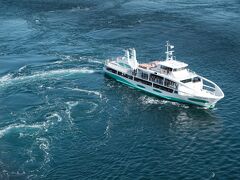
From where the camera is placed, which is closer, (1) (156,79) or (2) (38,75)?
(1) (156,79)

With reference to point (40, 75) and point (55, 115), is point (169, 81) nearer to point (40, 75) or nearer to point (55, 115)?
point (55, 115)

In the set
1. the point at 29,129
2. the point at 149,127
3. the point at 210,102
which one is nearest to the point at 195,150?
the point at 149,127

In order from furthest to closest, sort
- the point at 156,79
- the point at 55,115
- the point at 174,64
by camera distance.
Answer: the point at 156,79, the point at 174,64, the point at 55,115

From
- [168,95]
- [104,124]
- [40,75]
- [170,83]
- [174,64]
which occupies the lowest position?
[104,124]

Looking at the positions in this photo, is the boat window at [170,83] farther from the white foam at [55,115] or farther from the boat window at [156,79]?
the white foam at [55,115]

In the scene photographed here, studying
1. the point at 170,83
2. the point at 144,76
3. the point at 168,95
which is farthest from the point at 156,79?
the point at 168,95

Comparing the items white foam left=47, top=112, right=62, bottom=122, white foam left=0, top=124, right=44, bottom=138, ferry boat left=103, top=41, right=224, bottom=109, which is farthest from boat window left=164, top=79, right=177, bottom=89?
white foam left=0, top=124, right=44, bottom=138

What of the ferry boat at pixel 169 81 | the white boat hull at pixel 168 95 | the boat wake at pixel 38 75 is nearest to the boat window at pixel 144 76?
the ferry boat at pixel 169 81

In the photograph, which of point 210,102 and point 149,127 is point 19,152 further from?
point 210,102
